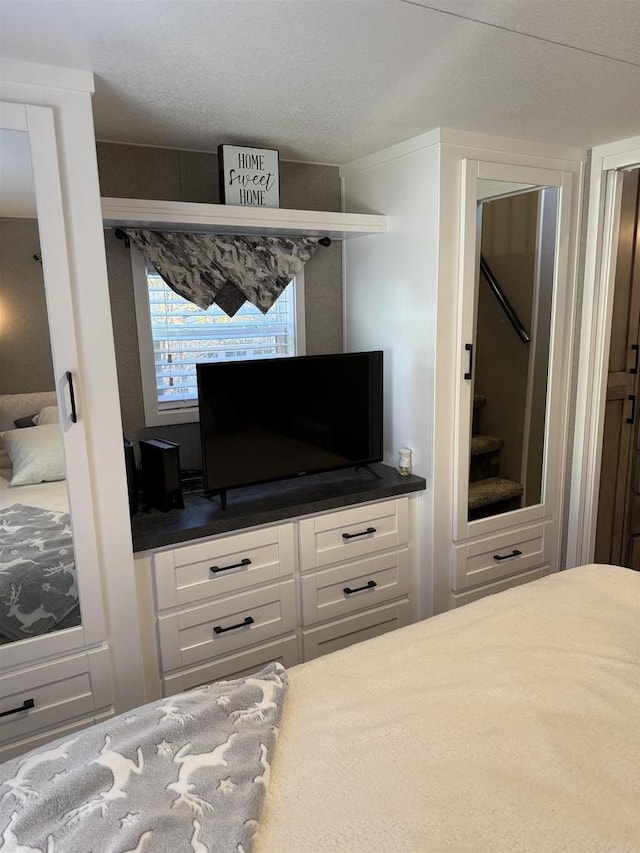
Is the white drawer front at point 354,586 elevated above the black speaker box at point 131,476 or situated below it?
below

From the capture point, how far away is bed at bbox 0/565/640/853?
3.47ft

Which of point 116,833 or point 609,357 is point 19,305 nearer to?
point 116,833

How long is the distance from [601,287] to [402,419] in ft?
3.71

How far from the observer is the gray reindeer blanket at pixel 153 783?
1023 mm

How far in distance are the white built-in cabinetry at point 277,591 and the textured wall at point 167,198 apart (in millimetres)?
688

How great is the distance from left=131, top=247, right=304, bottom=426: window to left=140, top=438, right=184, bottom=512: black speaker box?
364 mm

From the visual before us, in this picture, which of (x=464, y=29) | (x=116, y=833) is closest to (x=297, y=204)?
(x=464, y=29)

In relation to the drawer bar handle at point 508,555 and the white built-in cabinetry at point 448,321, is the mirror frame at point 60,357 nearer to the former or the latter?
the white built-in cabinetry at point 448,321

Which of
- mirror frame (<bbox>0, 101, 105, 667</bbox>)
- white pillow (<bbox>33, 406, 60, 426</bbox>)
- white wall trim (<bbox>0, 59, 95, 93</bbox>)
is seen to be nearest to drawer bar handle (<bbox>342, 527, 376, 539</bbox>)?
mirror frame (<bbox>0, 101, 105, 667</bbox>)

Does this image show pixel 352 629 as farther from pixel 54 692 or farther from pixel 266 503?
pixel 54 692

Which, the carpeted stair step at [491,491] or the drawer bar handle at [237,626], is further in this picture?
the carpeted stair step at [491,491]

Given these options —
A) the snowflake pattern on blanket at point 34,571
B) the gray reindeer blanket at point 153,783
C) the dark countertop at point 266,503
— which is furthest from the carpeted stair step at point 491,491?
the snowflake pattern on blanket at point 34,571

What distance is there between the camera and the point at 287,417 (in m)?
2.46

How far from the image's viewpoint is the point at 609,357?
10.0ft
